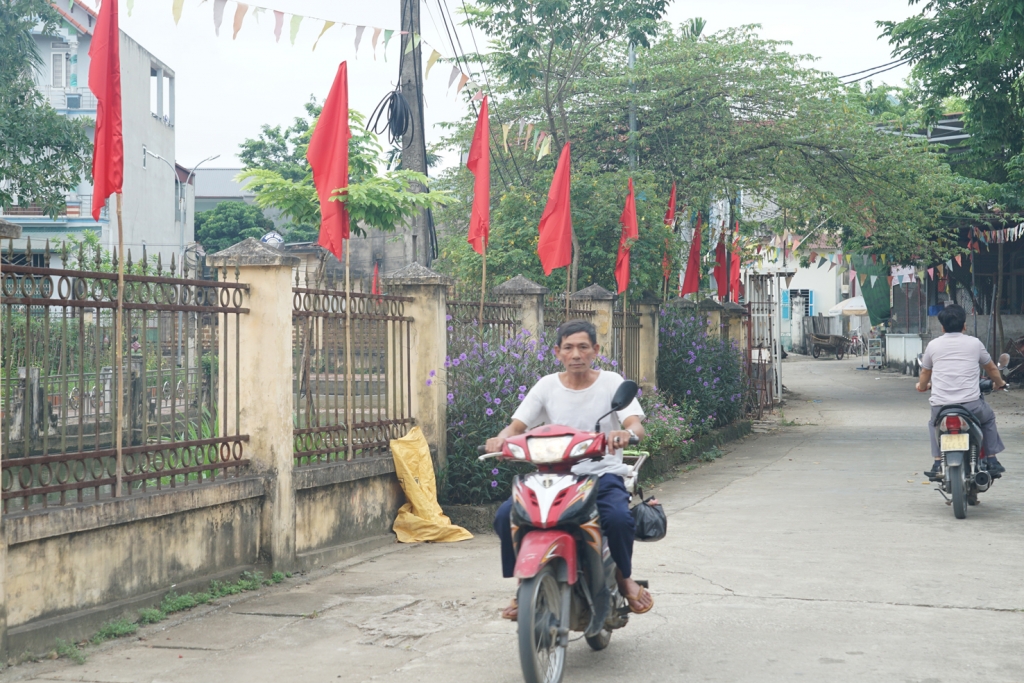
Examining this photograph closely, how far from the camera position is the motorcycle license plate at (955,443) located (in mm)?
8352

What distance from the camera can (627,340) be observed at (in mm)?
13680

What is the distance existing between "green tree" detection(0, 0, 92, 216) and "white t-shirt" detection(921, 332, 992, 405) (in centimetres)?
1539

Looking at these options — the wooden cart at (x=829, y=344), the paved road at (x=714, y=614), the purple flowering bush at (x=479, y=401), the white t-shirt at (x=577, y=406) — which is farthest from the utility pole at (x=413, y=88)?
the wooden cart at (x=829, y=344)

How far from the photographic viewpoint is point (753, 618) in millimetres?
5445

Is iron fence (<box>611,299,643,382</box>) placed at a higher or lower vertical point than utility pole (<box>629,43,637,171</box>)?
lower

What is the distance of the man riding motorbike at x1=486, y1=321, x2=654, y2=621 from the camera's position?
4523mm

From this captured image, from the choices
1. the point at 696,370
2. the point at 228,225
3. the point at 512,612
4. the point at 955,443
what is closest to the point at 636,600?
the point at 512,612

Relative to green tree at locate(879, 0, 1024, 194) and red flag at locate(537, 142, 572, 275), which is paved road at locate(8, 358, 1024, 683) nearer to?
red flag at locate(537, 142, 572, 275)

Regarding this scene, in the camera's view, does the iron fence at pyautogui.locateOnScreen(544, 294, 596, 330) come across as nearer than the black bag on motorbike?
No

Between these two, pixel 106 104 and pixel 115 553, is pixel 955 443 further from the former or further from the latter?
pixel 106 104

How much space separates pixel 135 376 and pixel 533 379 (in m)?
4.20

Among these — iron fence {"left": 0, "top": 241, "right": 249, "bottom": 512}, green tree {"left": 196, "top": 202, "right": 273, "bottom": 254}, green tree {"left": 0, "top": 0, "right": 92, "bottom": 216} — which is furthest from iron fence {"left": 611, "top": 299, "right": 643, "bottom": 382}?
green tree {"left": 196, "top": 202, "right": 273, "bottom": 254}

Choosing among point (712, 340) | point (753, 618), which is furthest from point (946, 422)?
point (712, 340)

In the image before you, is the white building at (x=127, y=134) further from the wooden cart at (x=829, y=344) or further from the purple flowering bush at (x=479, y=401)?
the wooden cart at (x=829, y=344)
